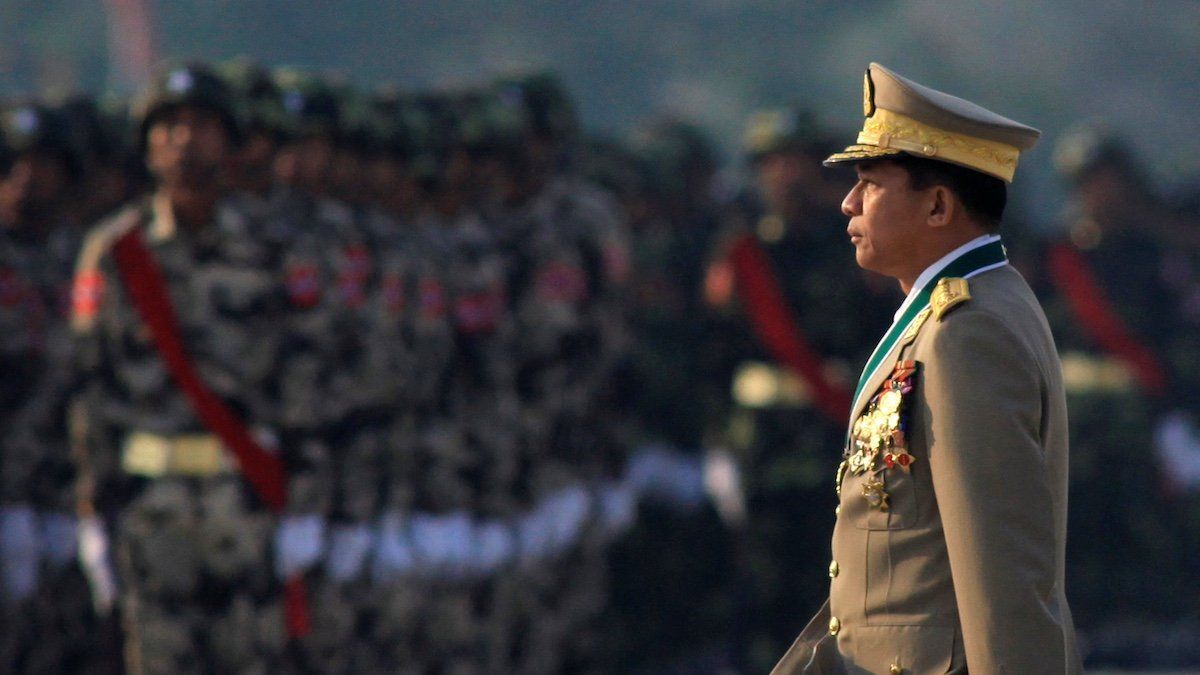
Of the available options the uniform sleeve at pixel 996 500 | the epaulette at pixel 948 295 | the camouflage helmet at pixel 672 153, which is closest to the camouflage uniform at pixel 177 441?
the epaulette at pixel 948 295

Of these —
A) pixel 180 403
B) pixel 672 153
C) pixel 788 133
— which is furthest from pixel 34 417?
pixel 672 153

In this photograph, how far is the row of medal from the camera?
3.70 metres

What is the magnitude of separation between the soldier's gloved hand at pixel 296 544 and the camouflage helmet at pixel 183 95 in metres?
1.26

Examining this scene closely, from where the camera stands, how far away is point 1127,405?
37.5 feet

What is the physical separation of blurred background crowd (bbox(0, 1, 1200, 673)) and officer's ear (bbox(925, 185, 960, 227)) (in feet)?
12.4

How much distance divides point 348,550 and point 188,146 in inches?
62.5

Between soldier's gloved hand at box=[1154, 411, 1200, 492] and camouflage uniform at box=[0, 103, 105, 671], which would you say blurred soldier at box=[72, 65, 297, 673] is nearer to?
camouflage uniform at box=[0, 103, 105, 671]

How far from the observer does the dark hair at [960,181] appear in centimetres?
380

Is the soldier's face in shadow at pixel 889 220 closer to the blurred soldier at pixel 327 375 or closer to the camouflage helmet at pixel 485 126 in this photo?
the blurred soldier at pixel 327 375

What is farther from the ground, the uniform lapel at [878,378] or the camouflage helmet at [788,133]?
the uniform lapel at [878,378]

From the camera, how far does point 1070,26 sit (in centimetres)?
1898

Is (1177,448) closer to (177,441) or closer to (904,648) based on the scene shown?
(177,441)

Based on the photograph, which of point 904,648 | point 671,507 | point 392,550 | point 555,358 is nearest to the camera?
point 904,648

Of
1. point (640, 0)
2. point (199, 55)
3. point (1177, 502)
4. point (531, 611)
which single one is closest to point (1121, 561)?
point (1177, 502)
